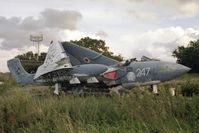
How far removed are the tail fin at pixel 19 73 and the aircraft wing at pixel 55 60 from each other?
3104 millimetres

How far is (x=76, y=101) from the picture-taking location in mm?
9828

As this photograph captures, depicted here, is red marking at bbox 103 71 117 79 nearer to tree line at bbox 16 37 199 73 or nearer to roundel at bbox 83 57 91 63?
roundel at bbox 83 57 91 63

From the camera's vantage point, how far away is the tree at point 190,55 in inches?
2300

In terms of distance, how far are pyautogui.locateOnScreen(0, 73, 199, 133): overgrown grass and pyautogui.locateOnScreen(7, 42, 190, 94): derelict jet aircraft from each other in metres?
9.53

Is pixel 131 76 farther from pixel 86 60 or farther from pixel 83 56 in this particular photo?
pixel 83 56

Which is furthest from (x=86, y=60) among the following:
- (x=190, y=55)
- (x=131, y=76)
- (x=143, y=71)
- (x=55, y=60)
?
(x=190, y=55)

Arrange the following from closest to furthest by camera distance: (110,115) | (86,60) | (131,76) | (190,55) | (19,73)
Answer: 1. (110,115)
2. (131,76)
3. (86,60)
4. (19,73)
5. (190,55)

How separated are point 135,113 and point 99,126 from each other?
2.59 feet

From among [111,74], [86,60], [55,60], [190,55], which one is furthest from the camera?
[190,55]

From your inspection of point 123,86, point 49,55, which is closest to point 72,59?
point 49,55

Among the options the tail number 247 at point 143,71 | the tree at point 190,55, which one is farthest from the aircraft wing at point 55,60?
the tree at point 190,55

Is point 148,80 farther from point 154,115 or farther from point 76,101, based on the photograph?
point 154,115

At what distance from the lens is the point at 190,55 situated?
197 ft

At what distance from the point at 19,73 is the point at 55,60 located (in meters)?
6.88
